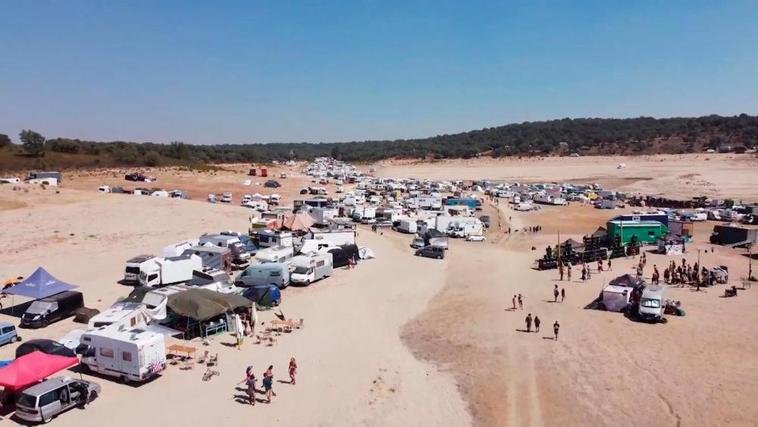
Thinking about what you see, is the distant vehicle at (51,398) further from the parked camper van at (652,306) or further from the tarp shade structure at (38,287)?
the parked camper van at (652,306)

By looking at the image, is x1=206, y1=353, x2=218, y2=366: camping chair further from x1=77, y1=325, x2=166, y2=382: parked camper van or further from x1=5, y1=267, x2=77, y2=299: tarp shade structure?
x1=5, y1=267, x2=77, y2=299: tarp shade structure

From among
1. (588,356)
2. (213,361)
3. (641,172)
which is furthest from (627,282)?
(641,172)

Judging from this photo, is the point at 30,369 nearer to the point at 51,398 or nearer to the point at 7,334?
the point at 51,398

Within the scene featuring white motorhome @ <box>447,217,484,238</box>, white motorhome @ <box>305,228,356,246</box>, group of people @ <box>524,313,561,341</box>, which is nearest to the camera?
group of people @ <box>524,313,561,341</box>

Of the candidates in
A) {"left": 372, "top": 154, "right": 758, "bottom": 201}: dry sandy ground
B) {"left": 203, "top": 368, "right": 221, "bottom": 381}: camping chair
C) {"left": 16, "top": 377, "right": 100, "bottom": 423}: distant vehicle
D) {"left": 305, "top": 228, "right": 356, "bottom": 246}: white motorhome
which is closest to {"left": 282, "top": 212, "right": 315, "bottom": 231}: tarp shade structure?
{"left": 305, "top": 228, "right": 356, "bottom": 246}: white motorhome

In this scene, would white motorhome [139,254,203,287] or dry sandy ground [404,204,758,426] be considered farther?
white motorhome [139,254,203,287]

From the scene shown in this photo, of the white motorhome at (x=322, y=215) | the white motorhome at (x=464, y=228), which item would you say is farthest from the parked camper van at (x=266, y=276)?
the white motorhome at (x=464, y=228)

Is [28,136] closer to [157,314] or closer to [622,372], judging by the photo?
[157,314]
